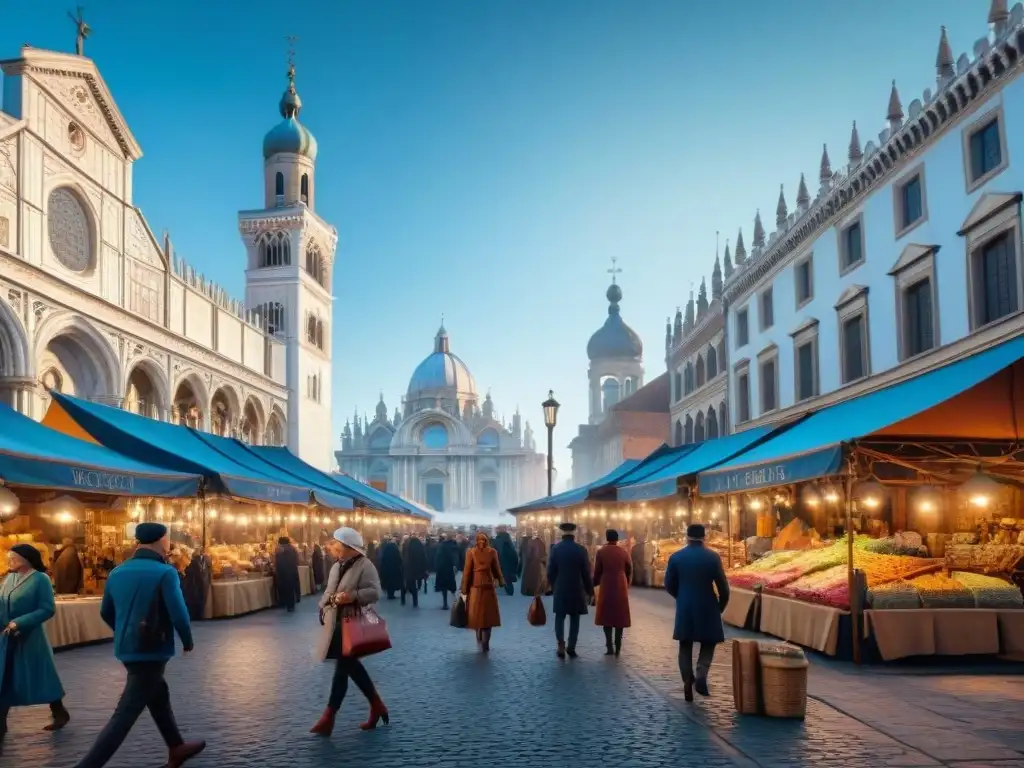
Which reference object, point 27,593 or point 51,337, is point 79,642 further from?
point 51,337

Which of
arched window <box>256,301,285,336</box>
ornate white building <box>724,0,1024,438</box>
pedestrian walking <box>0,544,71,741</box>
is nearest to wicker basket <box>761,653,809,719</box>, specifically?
pedestrian walking <box>0,544,71,741</box>

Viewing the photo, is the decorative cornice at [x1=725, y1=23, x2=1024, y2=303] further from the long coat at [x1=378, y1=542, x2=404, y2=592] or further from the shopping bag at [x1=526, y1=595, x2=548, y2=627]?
the long coat at [x1=378, y1=542, x2=404, y2=592]

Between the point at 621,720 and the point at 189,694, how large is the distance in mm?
4168

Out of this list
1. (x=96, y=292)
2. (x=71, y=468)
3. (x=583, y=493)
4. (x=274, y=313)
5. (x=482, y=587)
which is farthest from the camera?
(x=274, y=313)

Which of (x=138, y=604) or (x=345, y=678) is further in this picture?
(x=345, y=678)

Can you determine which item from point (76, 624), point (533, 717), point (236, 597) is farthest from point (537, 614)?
point (236, 597)

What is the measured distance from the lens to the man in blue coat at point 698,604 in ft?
30.6

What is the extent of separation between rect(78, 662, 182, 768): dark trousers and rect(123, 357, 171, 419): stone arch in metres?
30.0

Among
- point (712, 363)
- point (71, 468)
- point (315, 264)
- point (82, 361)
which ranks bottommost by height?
point (71, 468)

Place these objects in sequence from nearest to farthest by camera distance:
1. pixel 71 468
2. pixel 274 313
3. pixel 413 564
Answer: pixel 71 468, pixel 413 564, pixel 274 313

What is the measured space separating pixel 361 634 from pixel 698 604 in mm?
3182

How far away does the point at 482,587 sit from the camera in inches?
523

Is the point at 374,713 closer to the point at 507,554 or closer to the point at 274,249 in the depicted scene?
the point at 507,554

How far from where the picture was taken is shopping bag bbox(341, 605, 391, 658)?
7.68 metres
